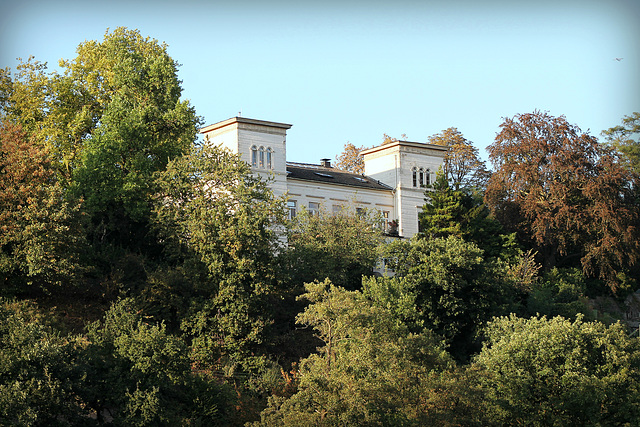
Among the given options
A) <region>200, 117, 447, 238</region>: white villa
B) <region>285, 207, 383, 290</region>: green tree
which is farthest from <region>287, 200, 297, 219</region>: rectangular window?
<region>285, 207, 383, 290</region>: green tree

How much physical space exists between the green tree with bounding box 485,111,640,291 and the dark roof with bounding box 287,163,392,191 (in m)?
9.02

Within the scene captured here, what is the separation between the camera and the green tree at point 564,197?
63.3 metres

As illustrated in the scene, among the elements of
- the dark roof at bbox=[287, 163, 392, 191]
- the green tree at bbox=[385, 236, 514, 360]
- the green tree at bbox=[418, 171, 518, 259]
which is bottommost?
the green tree at bbox=[385, 236, 514, 360]

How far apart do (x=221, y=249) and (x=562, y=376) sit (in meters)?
15.9

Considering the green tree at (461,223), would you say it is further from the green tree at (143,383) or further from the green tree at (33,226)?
the green tree at (143,383)

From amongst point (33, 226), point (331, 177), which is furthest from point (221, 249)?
point (331, 177)

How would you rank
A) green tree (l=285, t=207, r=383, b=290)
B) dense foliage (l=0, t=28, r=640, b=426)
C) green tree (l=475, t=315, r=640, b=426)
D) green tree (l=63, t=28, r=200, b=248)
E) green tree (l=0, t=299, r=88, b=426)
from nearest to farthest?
green tree (l=0, t=299, r=88, b=426)
dense foliage (l=0, t=28, r=640, b=426)
green tree (l=475, t=315, r=640, b=426)
green tree (l=63, t=28, r=200, b=248)
green tree (l=285, t=207, r=383, b=290)

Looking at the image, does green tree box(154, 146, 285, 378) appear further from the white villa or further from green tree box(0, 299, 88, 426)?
the white villa

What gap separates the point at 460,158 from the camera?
79250 millimetres

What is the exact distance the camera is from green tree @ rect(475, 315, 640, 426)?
38938 mm

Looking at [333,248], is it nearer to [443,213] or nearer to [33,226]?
[443,213]

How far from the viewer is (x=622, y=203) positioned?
65562 millimetres

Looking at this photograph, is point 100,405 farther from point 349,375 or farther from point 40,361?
point 349,375

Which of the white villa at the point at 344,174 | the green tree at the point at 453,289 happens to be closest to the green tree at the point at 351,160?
the white villa at the point at 344,174
